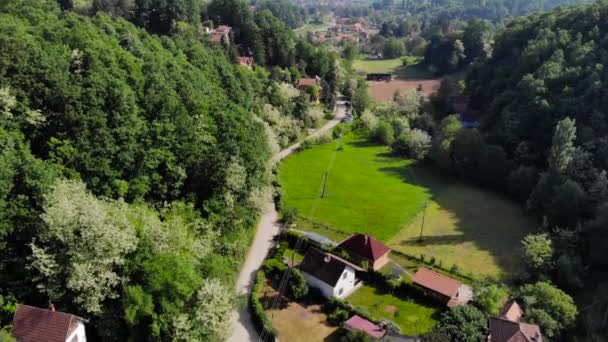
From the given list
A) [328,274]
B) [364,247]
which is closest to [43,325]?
[328,274]

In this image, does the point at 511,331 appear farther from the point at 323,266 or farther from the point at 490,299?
the point at 323,266

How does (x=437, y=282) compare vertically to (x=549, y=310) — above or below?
below

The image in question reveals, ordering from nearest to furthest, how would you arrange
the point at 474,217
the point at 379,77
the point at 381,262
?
the point at 381,262, the point at 474,217, the point at 379,77

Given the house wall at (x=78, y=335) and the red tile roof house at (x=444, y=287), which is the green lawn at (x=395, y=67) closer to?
the red tile roof house at (x=444, y=287)

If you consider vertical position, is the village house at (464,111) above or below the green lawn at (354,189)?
above

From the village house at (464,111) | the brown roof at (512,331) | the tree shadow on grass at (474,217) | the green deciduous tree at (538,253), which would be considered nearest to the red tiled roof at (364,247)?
the tree shadow on grass at (474,217)

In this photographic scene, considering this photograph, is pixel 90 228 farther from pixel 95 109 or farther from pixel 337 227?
pixel 337 227

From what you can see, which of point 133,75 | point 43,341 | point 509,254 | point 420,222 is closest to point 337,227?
point 420,222
